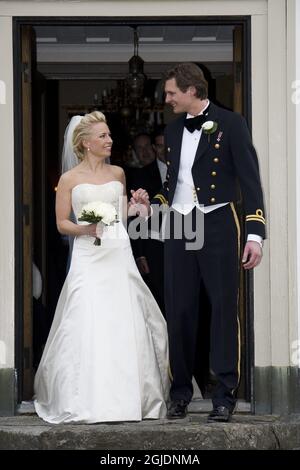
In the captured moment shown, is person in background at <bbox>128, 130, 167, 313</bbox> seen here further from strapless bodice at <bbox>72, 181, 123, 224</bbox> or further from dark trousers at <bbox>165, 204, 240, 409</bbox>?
dark trousers at <bbox>165, 204, 240, 409</bbox>

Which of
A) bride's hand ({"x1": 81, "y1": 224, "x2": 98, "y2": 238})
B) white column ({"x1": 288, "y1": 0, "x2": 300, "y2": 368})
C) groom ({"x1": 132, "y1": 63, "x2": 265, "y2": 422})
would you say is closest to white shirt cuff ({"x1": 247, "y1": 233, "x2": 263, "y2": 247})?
groom ({"x1": 132, "y1": 63, "x2": 265, "y2": 422})

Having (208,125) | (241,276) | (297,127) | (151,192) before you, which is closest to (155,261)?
(151,192)

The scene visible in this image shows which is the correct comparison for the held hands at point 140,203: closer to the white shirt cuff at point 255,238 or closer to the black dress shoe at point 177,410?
the white shirt cuff at point 255,238

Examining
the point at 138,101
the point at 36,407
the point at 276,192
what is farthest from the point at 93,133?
the point at 138,101

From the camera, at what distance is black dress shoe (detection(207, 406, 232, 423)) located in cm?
693

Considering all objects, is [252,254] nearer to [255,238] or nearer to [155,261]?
[255,238]

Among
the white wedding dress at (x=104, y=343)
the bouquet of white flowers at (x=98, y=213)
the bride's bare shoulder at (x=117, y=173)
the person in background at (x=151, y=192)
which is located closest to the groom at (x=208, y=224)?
the white wedding dress at (x=104, y=343)

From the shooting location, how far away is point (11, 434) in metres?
6.81

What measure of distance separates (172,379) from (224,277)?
0.76 metres

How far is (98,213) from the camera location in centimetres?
723

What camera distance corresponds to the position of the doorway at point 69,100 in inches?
295

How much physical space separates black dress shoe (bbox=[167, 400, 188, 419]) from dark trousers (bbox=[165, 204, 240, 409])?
0.11 ft

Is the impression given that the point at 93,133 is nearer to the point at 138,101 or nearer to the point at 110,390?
the point at 110,390

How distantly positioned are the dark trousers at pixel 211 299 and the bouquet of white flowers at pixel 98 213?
1.28 feet
